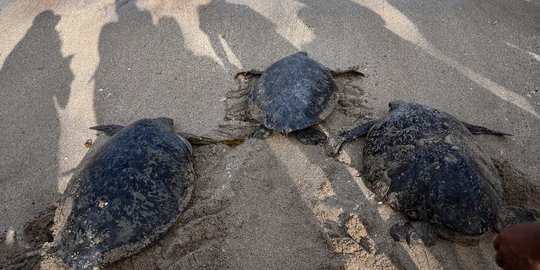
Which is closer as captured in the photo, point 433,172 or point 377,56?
point 433,172

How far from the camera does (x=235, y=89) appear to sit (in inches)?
172

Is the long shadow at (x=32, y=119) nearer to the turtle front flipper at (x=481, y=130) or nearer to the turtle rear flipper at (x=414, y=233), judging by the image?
the turtle rear flipper at (x=414, y=233)

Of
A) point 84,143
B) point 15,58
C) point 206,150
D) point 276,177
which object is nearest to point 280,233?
point 276,177

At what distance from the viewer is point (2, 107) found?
4355mm

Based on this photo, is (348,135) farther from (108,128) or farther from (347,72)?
(108,128)

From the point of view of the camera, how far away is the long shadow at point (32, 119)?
3316 mm

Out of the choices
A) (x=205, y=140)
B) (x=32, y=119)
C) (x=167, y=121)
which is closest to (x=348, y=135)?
(x=205, y=140)

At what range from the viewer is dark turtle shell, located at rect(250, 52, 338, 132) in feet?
11.7

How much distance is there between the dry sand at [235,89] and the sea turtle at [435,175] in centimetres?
16

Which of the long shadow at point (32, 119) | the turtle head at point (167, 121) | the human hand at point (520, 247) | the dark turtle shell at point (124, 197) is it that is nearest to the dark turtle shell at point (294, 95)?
the turtle head at point (167, 121)

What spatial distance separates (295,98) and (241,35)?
6.18ft

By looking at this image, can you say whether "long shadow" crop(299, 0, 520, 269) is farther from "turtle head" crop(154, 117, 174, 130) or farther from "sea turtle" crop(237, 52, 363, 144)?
"turtle head" crop(154, 117, 174, 130)

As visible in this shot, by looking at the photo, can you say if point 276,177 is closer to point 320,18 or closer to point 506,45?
point 320,18

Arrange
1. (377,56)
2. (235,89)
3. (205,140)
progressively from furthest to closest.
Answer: (377,56) < (235,89) < (205,140)
